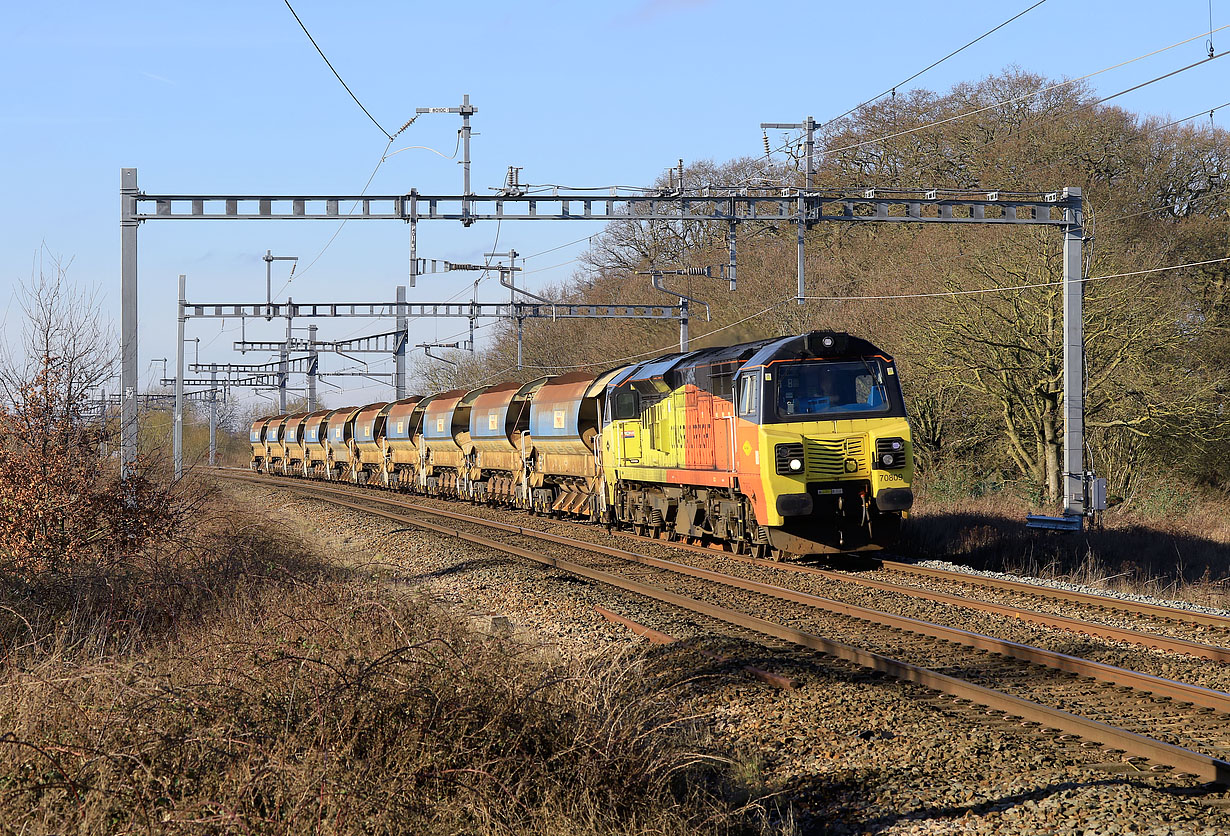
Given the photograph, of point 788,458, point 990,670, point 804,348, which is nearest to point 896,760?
point 990,670

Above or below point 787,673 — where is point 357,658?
above

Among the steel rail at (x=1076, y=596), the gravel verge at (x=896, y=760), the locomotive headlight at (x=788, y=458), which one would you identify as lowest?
the gravel verge at (x=896, y=760)

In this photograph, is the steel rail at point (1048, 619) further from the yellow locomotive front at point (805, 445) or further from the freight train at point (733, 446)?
the freight train at point (733, 446)

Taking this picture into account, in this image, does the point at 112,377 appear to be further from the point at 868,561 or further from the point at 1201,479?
the point at 1201,479

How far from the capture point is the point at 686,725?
7312 mm

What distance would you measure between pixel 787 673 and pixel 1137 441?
20699mm

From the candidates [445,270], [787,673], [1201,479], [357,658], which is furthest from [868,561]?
[445,270]

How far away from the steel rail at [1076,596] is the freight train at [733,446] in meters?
0.81

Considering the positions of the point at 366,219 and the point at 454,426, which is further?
the point at 454,426

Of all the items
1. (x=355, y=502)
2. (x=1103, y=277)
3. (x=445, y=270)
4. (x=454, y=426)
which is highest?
(x=445, y=270)

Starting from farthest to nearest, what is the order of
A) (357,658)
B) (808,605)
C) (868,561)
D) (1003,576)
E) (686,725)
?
(868,561), (1003,576), (808,605), (686,725), (357,658)

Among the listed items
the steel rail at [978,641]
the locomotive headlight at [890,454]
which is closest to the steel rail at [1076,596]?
the locomotive headlight at [890,454]

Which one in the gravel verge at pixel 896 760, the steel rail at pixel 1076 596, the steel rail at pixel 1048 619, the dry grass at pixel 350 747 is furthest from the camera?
the steel rail at pixel 1076 596

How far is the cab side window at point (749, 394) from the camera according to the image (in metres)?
15.7
